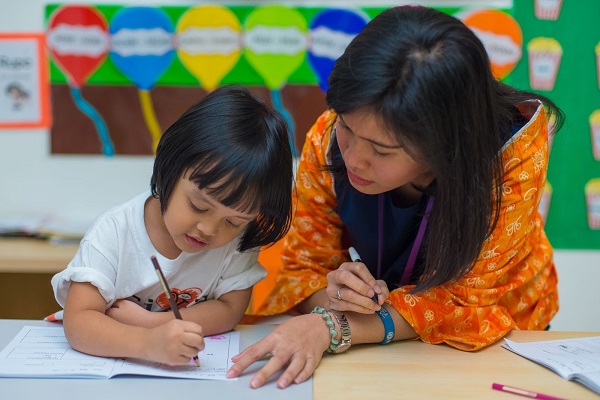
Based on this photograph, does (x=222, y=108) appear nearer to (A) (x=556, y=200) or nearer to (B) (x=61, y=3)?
(B) (x=61, y=3)

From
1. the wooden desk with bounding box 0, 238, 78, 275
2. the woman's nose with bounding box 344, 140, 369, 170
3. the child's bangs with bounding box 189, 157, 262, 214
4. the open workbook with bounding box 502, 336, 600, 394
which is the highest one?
the woman's nose with bounding box 344, 140, 369, 170

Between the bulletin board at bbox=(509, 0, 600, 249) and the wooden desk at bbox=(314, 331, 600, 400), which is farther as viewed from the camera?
the bulletin board at bbox=(509, 0, 600, 249)

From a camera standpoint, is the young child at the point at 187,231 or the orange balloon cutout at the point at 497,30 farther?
the orange balloon cutout at the point at 497,30

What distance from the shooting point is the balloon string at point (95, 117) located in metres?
2.20

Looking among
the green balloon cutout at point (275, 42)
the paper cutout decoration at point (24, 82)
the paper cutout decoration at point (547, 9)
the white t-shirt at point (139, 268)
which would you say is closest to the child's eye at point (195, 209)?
the white t-shirt at point (139, 268)

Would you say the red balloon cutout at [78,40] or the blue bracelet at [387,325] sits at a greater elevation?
the red balloon cutout at [78,40]

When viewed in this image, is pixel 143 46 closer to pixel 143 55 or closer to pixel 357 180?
pixel 143 55

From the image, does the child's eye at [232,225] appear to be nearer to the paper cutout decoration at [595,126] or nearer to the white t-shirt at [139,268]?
the white t-shirt at [139,268]

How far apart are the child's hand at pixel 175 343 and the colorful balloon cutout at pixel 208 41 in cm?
132

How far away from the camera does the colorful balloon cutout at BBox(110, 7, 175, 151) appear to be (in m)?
2.18

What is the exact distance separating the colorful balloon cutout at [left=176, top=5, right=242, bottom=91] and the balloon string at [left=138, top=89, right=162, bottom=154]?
0.52 feet

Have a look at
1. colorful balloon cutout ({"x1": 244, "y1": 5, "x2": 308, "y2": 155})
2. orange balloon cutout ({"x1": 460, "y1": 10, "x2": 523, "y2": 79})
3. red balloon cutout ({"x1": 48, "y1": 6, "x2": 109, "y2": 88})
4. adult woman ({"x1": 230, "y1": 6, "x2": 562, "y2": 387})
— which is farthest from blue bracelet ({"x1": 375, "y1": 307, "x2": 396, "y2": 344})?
red balloon cutout ({"x1": 48, "y1": 6, "x2": 109, "y2": 88})

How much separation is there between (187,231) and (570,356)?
2.16 feet

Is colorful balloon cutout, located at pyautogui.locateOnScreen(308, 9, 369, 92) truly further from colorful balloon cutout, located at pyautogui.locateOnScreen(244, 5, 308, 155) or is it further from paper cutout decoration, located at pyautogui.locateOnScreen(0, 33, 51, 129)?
paper cutout decoration, located at pyautogui.locateOnScreen(0, 33, 51, 129)
